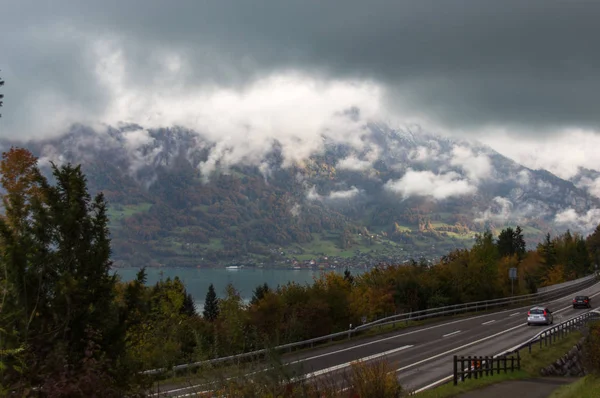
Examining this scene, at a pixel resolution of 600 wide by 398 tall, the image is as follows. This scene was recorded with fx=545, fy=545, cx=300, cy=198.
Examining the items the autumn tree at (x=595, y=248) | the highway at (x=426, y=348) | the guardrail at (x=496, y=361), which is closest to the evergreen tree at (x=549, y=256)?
the autumn tree at (x=595, y=248)

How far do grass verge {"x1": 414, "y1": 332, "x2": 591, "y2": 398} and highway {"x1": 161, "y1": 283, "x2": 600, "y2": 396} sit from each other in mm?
1415

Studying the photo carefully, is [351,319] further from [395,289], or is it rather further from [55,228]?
[55,228]

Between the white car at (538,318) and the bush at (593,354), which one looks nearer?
the bush at (593,354)

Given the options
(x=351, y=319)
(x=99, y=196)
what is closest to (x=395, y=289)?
(x=351, y=319)

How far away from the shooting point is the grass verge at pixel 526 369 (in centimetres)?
1993

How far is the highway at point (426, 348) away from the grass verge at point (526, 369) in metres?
1.41

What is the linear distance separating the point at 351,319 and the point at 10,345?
32969 millimetres

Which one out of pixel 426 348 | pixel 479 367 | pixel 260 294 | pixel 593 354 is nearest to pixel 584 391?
pixel 479 367

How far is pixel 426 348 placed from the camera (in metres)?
32.1

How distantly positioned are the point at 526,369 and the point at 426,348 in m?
6.07

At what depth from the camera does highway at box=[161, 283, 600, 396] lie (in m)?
24.1

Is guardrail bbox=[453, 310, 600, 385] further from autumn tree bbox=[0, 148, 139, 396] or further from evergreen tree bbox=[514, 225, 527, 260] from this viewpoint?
evergreen tree bbox=[514, 225, 527, 260]

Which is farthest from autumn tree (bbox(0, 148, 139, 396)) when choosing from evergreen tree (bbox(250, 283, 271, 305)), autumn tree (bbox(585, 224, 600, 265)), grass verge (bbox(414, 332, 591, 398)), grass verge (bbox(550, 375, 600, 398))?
autumn tree (bbox(585, 224, 600, 265))

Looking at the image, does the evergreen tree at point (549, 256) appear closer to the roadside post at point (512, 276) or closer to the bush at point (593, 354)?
the roadside post at point (512, 276)
